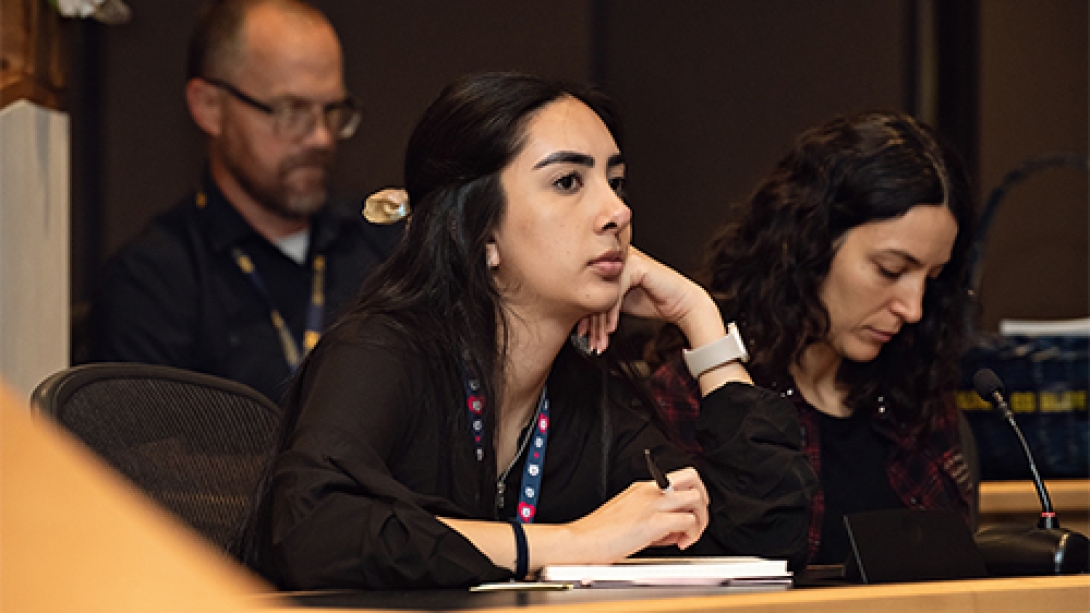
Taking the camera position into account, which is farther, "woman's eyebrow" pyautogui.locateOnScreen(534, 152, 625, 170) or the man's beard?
the man's beard

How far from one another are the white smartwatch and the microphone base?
0.43 meters

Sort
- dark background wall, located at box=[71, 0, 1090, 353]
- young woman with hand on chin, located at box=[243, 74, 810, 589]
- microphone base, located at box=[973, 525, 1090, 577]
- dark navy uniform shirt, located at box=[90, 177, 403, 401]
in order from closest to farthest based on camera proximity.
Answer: young woman with hand on chin, located at box=[243, 74, 810, 589], microphone base, located at box=[973, 525, 1090, 577], dark navy uniform shirt, located at box=[90, 177, 403, 401], dark background wall, located at box=[71, 0, 1090, 353]

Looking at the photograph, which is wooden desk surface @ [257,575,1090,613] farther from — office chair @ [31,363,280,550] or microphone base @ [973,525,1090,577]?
office chair @ [31,363,280,550]

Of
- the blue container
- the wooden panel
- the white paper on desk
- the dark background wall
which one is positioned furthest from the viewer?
the dark background wall

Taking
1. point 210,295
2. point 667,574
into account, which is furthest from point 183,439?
point 210,295

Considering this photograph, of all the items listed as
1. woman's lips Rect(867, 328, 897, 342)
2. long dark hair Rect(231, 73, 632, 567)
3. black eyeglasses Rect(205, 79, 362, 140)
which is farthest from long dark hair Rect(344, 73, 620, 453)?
black eyeglasses Rect(205, 79, 362, 140)

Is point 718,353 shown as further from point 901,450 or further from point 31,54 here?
point 31,54

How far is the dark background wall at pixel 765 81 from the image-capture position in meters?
3.86

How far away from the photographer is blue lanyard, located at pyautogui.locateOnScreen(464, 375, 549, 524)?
66.0 inches

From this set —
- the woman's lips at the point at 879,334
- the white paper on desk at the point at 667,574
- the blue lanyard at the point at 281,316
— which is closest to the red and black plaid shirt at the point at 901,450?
the woman's lips at the point at 879,334

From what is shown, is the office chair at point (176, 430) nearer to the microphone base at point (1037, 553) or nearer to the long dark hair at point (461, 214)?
the long dark hair at point (461, 214)

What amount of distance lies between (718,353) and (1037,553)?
0.51 meters

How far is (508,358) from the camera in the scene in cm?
177

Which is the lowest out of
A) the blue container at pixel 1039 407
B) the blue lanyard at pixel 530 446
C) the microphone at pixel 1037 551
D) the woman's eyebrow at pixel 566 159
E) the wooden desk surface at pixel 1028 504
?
the wooden desk surface at pixel 1028 504
